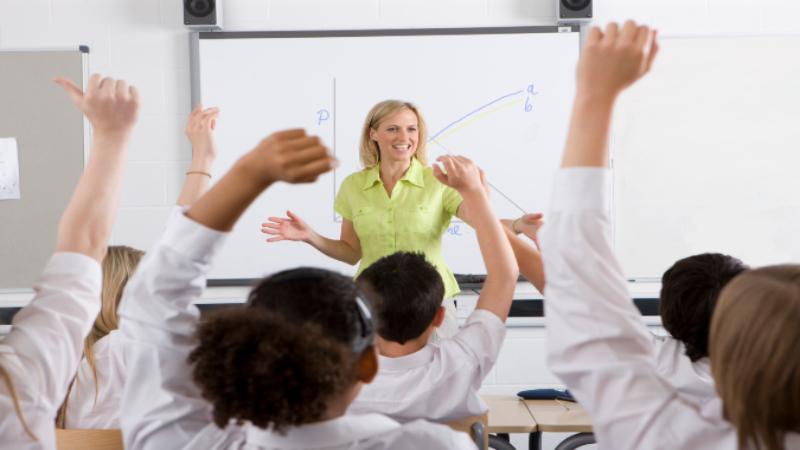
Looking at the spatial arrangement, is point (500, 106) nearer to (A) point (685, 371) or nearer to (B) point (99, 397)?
(A) point (685, 371)

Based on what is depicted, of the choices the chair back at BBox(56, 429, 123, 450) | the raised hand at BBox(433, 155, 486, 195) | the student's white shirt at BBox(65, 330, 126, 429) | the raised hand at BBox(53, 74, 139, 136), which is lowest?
the student's white shirt at BBox(65, 330, 126, 429)

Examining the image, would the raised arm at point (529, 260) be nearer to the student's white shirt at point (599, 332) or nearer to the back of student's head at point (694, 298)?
the back of student's head at point (694, 298)

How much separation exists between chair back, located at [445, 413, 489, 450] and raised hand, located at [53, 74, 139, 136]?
996mm

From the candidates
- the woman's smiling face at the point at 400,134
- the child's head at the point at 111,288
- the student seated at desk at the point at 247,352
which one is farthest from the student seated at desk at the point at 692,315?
the woman's smiling face at the point at 400,134

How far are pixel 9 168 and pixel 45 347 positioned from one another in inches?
129

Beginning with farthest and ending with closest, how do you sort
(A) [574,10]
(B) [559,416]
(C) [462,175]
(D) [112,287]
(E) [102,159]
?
(A) [574,10] → (B) [559,416] → (D) [112,287] → (C) [462,175] → (E) [102,159]

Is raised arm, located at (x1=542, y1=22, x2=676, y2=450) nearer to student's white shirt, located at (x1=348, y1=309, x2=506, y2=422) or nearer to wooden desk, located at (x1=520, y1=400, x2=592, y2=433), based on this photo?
student's white shirt, located at (x1=348, y1=309, x2=506, y2=422)

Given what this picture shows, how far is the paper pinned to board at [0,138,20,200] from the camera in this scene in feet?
12.9

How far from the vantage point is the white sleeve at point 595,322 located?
91cm

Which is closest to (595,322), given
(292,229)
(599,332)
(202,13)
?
(599,332)

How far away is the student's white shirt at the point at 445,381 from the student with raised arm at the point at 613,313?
2.39ft

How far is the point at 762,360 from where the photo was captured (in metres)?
0.85

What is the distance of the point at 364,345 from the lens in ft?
3.43

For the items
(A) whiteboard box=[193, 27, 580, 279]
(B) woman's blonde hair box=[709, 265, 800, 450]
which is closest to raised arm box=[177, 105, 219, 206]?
(B) woman's blonde hair box=[709, 265, 800, 450]
